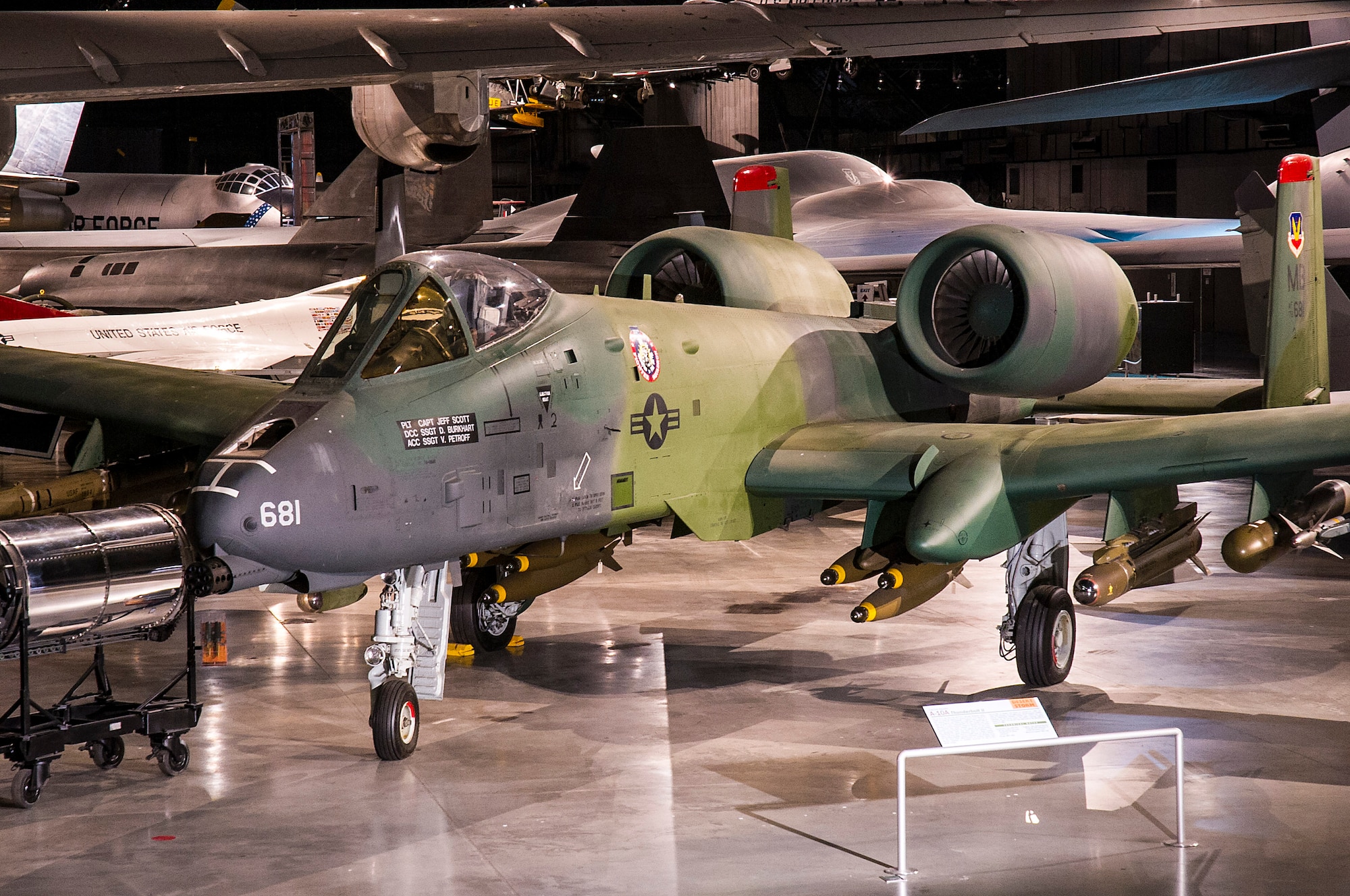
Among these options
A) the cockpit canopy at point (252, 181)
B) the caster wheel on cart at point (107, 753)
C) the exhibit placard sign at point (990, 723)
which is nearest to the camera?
the exhibit placard sign at point (990, 723)

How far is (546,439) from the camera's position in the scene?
7117mm

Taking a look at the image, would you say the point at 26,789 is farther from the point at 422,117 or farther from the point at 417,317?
the point at 422,117

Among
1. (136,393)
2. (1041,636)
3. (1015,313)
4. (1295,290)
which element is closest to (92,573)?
(136,393)

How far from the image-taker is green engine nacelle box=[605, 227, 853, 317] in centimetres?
948

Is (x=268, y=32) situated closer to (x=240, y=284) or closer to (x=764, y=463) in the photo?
(x=764, y=463)

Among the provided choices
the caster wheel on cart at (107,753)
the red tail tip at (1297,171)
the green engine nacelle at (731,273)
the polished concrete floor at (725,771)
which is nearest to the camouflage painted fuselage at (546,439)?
the green engine nacelle at (731,273)

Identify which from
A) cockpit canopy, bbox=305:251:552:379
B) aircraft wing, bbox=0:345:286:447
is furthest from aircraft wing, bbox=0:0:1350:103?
aircraft wing, bbox=0:345:286:447

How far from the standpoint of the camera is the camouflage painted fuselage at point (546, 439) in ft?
20.1

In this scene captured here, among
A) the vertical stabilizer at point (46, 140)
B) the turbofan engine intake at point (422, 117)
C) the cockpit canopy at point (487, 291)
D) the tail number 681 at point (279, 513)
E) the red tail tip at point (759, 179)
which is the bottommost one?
the tail number 681 at point (279, 513)

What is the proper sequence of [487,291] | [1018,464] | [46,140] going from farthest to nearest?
[46,140] < [1018,464] < [487,291]

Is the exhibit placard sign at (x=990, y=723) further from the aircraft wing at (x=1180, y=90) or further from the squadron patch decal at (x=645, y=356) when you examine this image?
the aircraft wing at (x=1180, y=90)

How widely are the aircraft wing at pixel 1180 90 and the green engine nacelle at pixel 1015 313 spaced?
272 inches

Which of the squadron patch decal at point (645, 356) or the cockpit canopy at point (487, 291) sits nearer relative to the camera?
the cockpit canopy at point (487, 291)

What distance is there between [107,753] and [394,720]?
1449 mm
